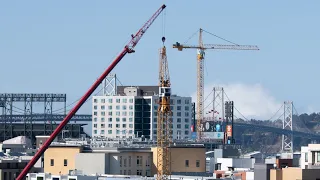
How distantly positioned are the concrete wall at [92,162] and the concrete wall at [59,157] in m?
3.84

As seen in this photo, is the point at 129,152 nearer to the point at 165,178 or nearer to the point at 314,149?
the point at 165,178

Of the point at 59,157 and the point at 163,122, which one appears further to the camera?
the point at 59,157

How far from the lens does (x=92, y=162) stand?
132 metres

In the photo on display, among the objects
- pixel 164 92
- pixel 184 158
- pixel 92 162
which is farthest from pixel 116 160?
pixel 164 92

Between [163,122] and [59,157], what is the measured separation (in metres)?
25.2

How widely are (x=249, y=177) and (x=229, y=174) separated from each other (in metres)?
11.8

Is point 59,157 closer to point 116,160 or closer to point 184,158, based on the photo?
point 116,160

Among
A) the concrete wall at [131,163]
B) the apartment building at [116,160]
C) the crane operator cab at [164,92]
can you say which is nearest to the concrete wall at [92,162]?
the apartment building at [116,160]

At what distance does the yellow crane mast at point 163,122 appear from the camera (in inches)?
4370

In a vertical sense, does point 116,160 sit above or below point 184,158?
below

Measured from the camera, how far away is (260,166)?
10075 centimetres

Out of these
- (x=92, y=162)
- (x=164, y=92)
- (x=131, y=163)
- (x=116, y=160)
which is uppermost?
(x=164, y=92)

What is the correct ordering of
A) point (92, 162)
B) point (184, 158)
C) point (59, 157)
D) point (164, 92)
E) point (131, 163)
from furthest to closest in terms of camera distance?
1. point (59, 157)
2. point (184, 158)
3. point (131, 163)
4. point (92, 162)
5. point (164, 92)

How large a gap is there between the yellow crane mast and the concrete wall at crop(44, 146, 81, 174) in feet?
42.7
